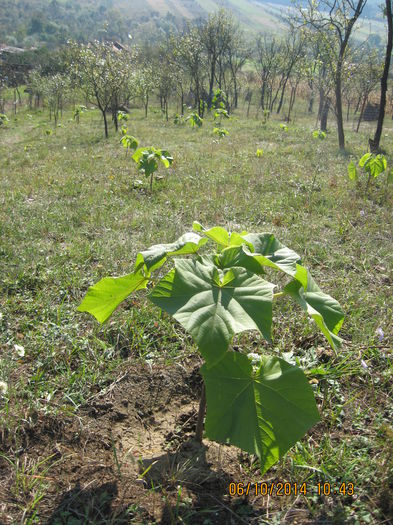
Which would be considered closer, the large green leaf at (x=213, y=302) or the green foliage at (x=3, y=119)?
the large green leaf at (x=213, y=302)

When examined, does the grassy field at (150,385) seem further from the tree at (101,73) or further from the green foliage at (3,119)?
the green foliage at (3,119)

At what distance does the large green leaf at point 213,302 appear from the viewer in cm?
123

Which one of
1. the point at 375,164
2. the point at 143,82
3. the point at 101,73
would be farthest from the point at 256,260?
the point at 143,82


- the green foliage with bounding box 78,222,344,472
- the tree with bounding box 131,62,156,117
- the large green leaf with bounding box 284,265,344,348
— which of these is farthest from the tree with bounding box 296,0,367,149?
the tree with bounding box 131,62,156,117

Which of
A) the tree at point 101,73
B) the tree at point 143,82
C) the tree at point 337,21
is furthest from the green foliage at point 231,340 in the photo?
the tree at point 143,82

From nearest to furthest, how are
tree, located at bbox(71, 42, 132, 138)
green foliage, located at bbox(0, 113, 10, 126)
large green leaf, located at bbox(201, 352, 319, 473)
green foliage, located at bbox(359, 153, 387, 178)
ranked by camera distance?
large green leaf, located at bbox(201, 352, 319, 473) → green foliage, located at bbox(359, 153, 387, 178) → tree, located at bbox(71, 42, 132, 138) → green foliage, located at bbox(0, 113, 10, 126)

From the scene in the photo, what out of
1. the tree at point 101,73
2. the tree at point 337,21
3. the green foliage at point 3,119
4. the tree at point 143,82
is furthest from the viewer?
the tree at point 143,82

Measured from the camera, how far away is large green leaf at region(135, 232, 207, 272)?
1.47m

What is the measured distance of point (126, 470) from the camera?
174 centimetres

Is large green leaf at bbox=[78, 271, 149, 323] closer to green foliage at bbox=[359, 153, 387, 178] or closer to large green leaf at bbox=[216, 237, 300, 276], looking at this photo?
large green leaf at bbox=[216, 237, 300, 276]

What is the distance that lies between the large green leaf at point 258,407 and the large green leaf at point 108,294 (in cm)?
47

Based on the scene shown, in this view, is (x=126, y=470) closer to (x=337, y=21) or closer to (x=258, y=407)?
(x=258, y=407)
